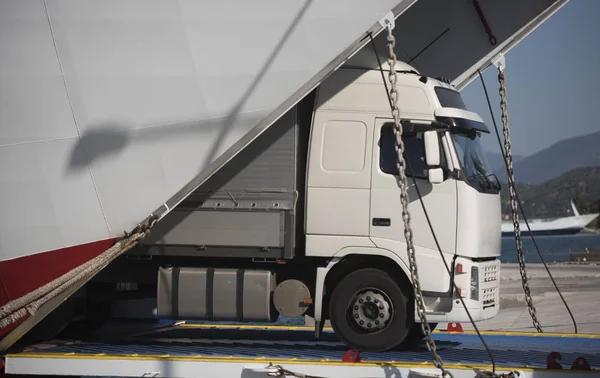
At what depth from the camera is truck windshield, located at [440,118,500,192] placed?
1024cm

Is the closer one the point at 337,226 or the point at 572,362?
the point at 572,362

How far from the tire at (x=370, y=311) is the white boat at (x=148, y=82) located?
214 cm

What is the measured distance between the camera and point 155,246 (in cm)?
1045

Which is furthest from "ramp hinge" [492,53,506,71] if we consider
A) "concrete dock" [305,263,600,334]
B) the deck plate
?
"concrete dock" [305,263,600,334]

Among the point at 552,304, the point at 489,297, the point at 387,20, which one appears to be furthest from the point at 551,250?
the point at 387,20

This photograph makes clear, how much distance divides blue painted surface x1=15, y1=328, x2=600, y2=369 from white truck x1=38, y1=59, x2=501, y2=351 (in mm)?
410

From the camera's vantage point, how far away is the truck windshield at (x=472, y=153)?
33.6 ft

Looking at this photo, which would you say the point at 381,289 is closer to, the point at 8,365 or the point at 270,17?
the point at 270,17

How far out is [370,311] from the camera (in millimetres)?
10070

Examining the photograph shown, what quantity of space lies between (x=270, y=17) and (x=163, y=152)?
5.88 feet

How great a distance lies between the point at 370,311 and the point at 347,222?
103 cm

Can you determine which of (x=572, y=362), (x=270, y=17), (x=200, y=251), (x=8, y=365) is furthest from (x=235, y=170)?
(x=572, y=362)

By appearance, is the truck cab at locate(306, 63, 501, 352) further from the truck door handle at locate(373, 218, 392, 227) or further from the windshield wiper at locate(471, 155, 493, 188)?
the windshield wiper at locate(471, 155, 493, 188)

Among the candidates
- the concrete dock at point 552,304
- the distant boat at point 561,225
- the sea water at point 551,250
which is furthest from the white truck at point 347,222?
the distant boat at point 561,225
